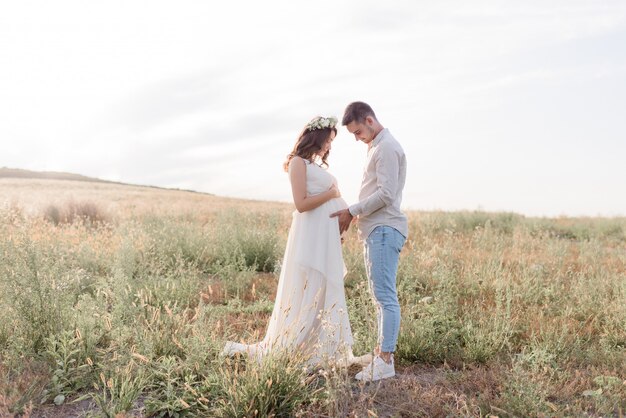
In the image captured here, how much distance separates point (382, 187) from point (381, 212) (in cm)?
26

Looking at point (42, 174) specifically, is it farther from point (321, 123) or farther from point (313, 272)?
point (321, 123)

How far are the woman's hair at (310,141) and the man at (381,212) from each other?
0.34 meters

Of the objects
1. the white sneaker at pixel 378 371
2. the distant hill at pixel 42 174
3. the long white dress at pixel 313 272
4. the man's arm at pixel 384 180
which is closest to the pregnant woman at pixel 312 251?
the long white dress at pixel 313 272

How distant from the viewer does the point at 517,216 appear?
1997 cm

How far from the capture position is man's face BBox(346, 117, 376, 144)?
4.48m

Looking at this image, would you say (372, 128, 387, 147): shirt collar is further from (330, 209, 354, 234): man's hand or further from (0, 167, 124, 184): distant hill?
(0, 167, 124, 184): distant hill

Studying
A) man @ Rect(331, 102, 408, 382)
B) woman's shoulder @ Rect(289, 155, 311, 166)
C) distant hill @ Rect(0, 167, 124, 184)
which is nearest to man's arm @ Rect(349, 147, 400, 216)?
man @ Rect(331, 102, 408, 382)

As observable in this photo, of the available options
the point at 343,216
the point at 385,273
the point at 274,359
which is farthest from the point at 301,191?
the point at 274,359

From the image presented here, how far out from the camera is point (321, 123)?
15.8ft

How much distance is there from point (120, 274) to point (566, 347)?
4.79 metres

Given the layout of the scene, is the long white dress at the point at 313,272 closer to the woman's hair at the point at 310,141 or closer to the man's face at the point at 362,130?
the woman's hair at the point at 310,141

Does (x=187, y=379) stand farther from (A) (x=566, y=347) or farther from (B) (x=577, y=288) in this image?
(B) (x=577, y=288)

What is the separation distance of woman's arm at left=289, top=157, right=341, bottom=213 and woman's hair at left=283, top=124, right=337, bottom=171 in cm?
11

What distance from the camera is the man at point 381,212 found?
14.4ft
